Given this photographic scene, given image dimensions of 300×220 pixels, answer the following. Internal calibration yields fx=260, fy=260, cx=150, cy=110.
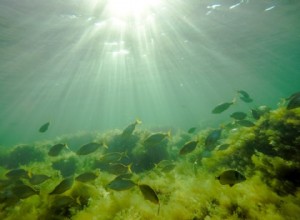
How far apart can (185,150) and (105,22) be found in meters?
15.7

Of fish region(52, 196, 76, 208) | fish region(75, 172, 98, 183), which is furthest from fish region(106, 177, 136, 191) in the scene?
fish region(75, 172, 98, 183)

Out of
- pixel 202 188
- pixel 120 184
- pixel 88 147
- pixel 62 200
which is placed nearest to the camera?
pixel 120 184

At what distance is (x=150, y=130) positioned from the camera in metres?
25.6

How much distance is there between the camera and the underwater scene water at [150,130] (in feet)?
15.1

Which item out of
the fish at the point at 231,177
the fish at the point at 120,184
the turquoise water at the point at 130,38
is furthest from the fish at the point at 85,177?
the turquoise water at the point at 130,38

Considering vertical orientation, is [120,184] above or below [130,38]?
above

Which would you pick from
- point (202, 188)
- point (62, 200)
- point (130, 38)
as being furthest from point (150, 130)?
point (62, 200)

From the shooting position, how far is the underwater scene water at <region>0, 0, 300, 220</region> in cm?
461

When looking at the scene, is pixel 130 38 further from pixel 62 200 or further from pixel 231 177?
pixel 231 177

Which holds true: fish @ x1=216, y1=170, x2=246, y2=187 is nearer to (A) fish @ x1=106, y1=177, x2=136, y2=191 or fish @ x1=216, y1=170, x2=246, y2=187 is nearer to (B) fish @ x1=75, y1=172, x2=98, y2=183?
(A) fish @ x1=106, y1=177, x2=136, y2=191

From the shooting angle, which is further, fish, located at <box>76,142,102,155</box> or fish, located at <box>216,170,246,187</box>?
fish, located at <box>76,142,102,155</box>

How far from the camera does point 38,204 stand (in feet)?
17.6

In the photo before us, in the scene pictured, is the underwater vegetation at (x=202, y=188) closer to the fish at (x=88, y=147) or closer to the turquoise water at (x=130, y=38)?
the fish at (x=88, y=147)

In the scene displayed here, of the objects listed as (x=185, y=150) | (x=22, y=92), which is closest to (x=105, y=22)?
(x=185, y=150)
